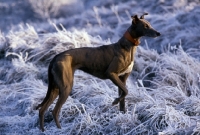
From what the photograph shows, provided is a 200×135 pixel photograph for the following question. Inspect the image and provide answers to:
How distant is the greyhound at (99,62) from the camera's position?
5516mm

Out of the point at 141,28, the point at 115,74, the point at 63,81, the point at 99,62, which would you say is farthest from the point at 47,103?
the point at 141,28

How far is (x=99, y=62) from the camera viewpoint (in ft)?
18.6

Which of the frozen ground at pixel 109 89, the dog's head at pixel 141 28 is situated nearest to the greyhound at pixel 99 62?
the dog's head at pixel 141 28

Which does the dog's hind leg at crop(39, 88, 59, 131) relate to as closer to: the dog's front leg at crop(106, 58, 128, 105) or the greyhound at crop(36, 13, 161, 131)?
the greyhound at crop(36, 13, 161, 131)

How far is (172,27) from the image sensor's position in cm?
1231

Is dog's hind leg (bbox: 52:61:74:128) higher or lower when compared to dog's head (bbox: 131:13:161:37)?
lower

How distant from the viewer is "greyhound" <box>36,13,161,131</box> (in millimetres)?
5516

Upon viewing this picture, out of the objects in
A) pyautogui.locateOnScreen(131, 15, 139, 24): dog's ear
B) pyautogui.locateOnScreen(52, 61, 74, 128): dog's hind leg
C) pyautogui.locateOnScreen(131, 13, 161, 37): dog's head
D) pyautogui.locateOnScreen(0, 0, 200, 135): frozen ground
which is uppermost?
pyautogui.locateOnScreen(131, 15, 139, 24): dog's ear

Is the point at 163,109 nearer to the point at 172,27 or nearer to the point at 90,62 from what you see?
the point at 90,62

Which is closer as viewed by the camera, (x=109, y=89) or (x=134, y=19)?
(x=134, y=19)

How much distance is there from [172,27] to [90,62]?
7089 mm

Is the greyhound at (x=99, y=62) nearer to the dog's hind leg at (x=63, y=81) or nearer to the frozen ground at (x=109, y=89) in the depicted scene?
the dog's hind leg at (x=63, y=81)

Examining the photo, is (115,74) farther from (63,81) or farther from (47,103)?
(47,103)

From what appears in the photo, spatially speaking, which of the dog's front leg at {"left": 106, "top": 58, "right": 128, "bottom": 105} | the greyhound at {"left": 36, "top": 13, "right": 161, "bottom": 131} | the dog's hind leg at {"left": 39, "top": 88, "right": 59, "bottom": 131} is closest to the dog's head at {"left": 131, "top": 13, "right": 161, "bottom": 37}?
the greyhound at {"left": 36, "top": 13, "right": 161, "bottom": 131}
